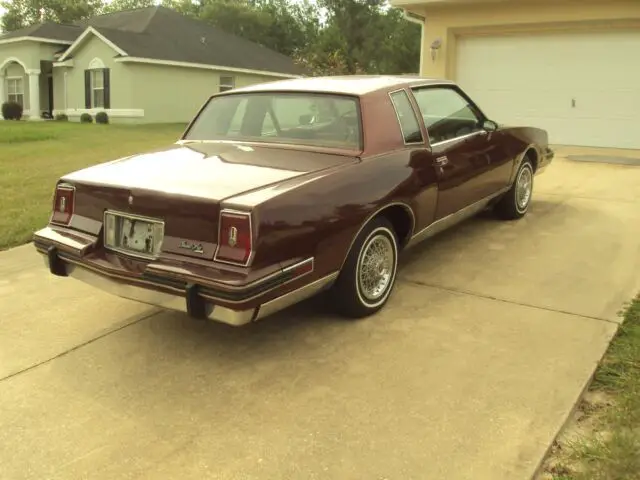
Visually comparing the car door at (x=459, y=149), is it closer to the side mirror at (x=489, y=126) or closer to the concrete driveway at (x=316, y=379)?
the side mirror at (x=489, y=126)

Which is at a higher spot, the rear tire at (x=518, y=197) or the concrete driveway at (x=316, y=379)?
the rear tire at (x=518, y=197)

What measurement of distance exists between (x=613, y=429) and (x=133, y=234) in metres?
2.68

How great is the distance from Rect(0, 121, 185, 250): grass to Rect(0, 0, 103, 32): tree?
34124 mm

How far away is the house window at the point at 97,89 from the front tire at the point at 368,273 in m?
23.4

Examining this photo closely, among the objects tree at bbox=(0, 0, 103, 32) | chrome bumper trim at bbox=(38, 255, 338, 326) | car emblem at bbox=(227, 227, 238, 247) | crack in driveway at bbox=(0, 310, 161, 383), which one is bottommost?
crack in driveway at bbox=(0, 310, 161, 383)

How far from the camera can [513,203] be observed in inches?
252

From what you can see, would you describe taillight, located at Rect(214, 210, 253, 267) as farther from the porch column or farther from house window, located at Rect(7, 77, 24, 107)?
house window, located at Rect(7, 77, 24, 107)

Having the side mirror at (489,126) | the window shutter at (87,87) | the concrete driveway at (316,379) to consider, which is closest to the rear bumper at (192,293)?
the concrete driveway at (316,379)

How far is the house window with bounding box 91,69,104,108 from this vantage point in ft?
82.2

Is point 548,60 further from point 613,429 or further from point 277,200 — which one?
point 613,429

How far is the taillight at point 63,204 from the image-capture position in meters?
3.94

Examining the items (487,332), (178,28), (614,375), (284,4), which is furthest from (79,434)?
(284,4)

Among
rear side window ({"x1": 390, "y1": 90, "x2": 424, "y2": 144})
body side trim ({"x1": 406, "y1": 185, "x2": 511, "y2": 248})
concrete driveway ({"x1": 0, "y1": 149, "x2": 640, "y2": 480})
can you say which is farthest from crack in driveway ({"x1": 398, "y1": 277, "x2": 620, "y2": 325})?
rear side window ({"x1": 390, "y1": 90, "x2": 424, "y2": 144})

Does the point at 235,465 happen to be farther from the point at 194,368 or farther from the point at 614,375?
the point at 614,375
